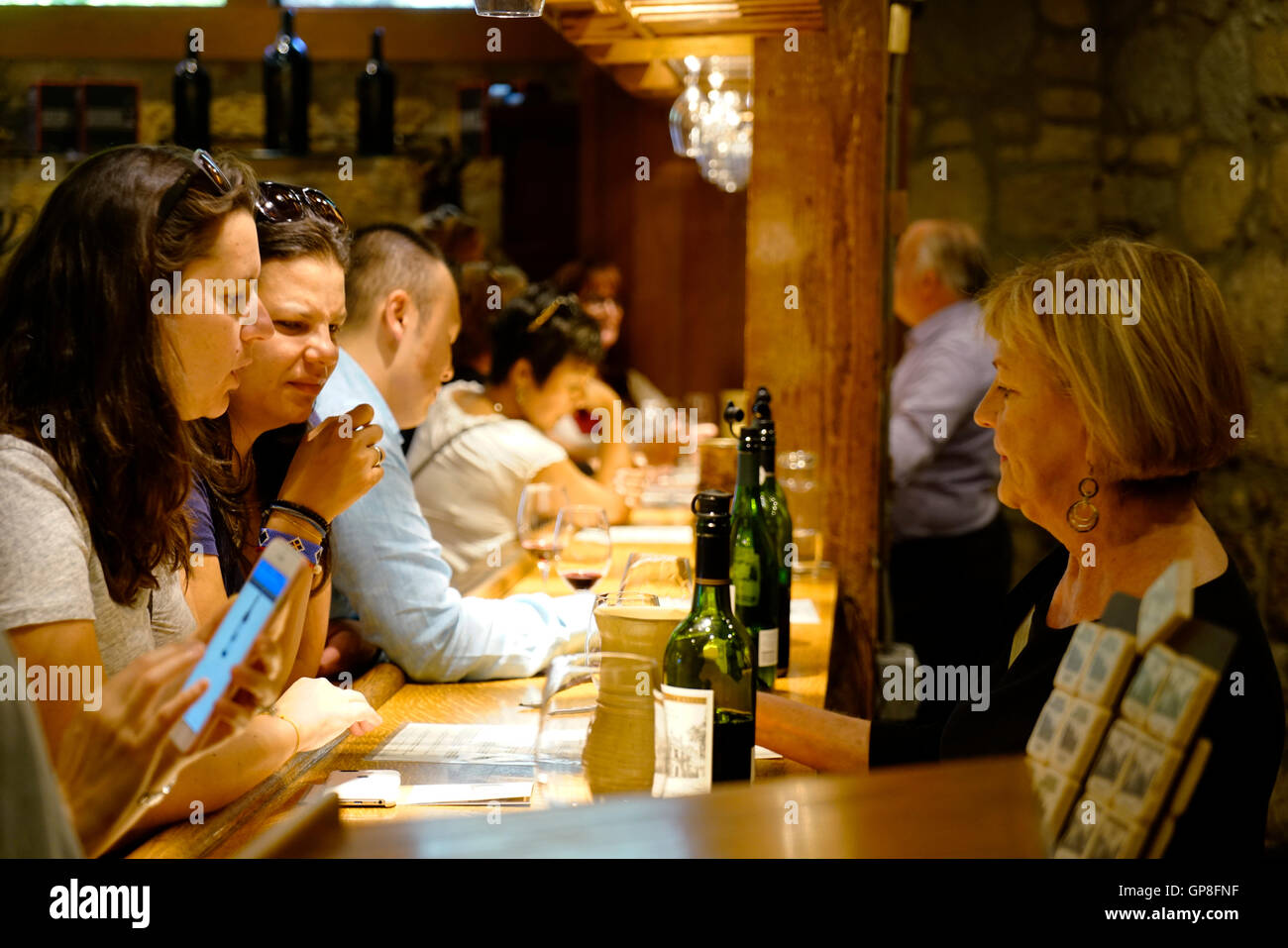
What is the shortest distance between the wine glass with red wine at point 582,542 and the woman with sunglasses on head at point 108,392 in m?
0.76

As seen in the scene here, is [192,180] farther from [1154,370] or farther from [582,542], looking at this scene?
[1154,370]

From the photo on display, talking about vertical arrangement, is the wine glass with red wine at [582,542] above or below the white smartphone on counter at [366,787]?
above

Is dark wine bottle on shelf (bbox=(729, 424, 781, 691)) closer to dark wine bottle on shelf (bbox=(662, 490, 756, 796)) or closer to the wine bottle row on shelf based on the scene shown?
dark wine bottle on shelf (bbox=(662, 490, 756, 796))

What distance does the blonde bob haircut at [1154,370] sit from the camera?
4.31 ft

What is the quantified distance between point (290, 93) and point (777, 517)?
4337mm

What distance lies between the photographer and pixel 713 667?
121 cm

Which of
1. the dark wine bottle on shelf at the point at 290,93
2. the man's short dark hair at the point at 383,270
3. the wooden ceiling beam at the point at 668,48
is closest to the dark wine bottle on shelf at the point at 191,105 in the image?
the dark wine bottle on shelf at the point at 290,93

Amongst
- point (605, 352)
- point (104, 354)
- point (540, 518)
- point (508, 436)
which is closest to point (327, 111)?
point (605, 352)

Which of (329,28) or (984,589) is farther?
(329,28)

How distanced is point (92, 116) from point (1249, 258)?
5666 millimetres

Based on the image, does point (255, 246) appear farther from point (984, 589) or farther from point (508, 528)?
point (984, 589)

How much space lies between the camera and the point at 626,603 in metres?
1.36

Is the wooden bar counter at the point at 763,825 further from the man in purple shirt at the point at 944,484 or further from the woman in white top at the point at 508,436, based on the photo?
the man in purple shirt at the point at 944,484
